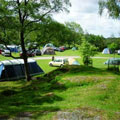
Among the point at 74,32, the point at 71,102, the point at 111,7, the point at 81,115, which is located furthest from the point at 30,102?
the point at 74,32

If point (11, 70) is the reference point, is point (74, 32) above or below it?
above

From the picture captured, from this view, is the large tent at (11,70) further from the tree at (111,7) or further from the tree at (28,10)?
the tree at (111,7)

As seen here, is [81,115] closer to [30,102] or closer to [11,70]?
[30,102]

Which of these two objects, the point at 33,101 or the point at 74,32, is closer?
the point at 33,101

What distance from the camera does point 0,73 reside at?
60.1 ft

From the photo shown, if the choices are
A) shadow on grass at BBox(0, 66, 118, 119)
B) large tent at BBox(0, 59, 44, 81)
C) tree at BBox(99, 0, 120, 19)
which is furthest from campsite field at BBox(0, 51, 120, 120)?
tree at BBox(99, 0, 120, 19)

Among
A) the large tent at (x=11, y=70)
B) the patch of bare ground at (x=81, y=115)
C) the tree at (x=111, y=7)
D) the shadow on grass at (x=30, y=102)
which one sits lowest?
the shadow on grass at (x=30, y=102)

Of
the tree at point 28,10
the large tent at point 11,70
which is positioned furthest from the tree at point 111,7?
the large tent at point 11,70

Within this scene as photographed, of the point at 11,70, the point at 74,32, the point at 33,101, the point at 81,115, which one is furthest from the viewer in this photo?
the point at 74,32

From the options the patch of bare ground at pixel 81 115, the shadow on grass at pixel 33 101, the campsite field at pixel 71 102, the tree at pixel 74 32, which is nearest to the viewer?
the patch of bare ground at pixel 81 115

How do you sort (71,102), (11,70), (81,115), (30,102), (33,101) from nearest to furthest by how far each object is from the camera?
(81,115) < (71,102) < (30,102) < (33,101) < (11,70)

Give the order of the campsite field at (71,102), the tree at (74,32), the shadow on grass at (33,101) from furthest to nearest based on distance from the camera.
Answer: the tree at (74,32) → the shadow on grass at (33,101) → the campsite field at (71,102)

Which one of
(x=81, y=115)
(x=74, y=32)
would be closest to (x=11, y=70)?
(x=81, y=115)

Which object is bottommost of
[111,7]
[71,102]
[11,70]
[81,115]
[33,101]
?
[33,101]
